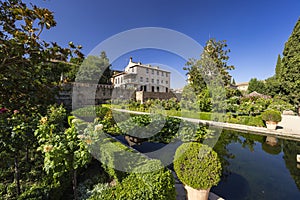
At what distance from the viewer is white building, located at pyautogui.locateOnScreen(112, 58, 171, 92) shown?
2017 cm

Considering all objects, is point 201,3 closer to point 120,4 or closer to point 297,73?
point 120,4

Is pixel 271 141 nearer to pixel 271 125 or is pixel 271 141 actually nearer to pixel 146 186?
pixel 271 125

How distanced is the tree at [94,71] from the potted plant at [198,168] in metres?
18.7

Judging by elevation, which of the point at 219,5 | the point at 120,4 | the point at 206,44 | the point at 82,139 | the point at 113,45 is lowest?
the point at 82,139

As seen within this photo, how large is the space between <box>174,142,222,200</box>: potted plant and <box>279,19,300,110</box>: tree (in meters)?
19.1

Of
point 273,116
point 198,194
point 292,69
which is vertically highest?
point 292,69

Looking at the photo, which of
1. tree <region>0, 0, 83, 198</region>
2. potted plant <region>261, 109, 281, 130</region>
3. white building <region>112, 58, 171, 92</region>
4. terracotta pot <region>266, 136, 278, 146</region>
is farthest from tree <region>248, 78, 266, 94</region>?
tree <region>0, 0, 83, 198</region>

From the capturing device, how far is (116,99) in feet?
63.7

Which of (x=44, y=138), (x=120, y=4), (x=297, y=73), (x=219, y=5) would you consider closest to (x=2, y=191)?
(x=44, y=138)

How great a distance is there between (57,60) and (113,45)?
14.3ft

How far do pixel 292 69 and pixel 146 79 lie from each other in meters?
17.8

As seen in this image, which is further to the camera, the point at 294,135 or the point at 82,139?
the point at 294,135

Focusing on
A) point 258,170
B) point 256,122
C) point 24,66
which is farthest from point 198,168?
point 256,122

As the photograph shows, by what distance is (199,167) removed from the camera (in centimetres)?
215
